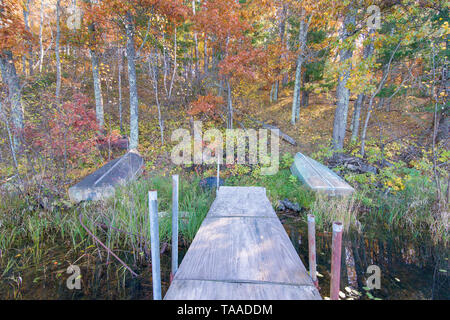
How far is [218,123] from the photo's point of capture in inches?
386

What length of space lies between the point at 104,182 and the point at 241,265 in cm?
368

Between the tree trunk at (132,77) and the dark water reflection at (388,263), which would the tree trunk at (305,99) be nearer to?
the tree trunk at (132,77)

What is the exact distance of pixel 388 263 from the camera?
290 centimetres

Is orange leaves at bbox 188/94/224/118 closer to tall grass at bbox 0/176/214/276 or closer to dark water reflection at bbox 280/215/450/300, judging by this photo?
tall grass at bbox 0/176/214/276

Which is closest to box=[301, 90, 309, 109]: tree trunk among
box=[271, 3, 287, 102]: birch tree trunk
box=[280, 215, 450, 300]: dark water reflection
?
box=[271, 3, 287, 102]: birch tree trunk

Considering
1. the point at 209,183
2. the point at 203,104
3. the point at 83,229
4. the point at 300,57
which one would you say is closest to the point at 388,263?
the point at 209,183

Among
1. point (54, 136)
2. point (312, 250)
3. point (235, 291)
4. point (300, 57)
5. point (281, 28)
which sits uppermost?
point (281, 28)

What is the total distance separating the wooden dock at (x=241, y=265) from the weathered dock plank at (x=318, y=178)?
2045 millimetres

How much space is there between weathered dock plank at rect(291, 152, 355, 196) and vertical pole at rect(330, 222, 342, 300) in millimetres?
3112

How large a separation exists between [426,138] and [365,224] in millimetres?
5689

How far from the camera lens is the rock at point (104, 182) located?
3971mm

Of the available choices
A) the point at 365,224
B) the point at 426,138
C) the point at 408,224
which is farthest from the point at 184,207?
the point at 426,138

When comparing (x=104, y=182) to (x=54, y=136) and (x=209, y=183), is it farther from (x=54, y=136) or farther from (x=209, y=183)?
(x=209, y=183)
